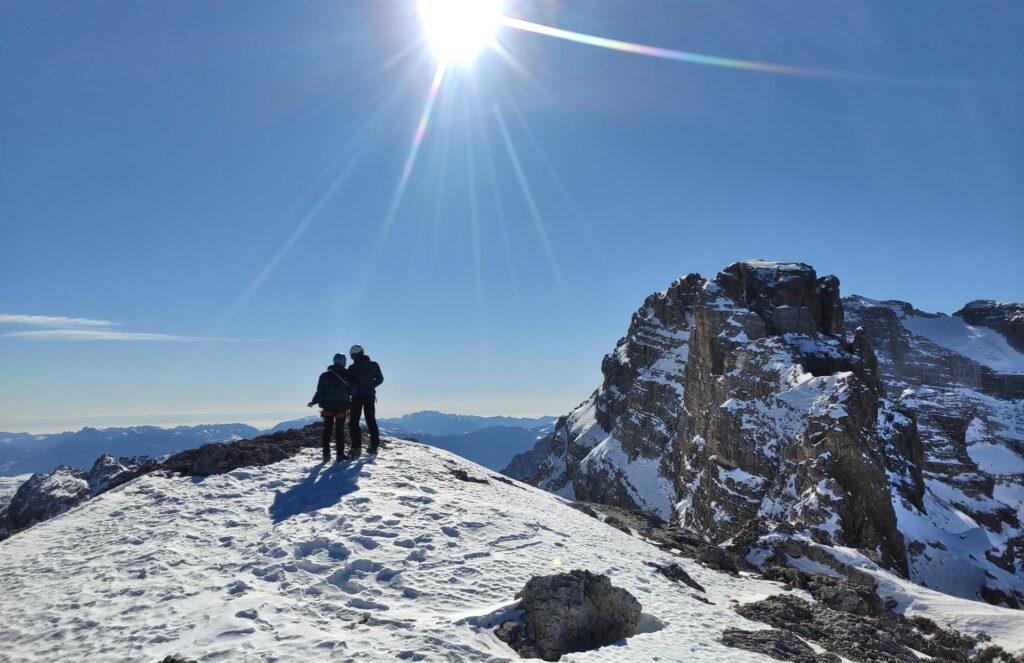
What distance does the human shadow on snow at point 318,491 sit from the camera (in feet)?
53.5

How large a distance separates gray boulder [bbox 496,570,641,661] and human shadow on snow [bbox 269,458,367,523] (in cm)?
771

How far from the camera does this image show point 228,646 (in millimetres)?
9211

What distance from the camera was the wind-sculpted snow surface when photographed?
975 centimetres

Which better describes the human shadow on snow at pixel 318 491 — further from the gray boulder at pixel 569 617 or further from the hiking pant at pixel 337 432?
the gray boulder at pixel 569 617

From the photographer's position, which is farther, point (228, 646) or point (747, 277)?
point (747, 277)

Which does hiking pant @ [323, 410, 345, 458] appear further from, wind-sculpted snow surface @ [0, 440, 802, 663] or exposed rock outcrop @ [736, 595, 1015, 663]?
exposed rock outcrop @ [736, 595, 1015, 663]

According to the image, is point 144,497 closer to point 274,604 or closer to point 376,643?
point 274,604

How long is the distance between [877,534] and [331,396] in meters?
65.0

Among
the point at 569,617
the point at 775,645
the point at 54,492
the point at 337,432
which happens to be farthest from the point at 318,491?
the point at 54,492

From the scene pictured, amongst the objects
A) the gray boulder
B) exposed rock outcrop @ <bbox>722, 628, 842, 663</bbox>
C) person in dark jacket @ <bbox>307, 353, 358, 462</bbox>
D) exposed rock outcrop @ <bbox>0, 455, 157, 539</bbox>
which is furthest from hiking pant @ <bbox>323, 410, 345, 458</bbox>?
exposed rock outcrop @ <bbox>0, 455, 157, 539</bbox>

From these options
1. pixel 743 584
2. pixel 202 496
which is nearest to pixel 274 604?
pixel 202 496

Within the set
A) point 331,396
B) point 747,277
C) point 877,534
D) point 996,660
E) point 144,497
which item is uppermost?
point 747,277

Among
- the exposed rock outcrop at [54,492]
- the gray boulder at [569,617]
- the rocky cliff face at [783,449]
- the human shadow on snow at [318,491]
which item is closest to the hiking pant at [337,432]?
the human shadow on snow at [318,491]

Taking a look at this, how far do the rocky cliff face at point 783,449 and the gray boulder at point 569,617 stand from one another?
17.0 metres
